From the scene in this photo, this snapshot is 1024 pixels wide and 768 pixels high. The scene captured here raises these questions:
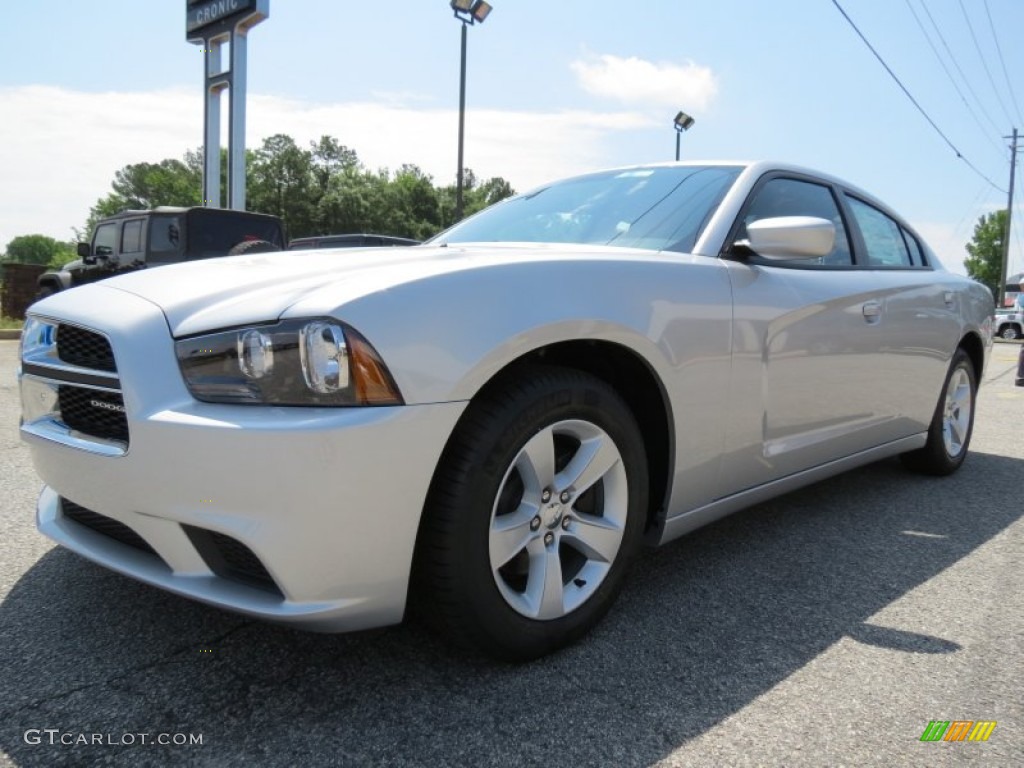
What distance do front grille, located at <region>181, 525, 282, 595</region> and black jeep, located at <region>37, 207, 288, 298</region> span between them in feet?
24.2

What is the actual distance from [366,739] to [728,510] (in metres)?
1.42

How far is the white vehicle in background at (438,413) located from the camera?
1573mm

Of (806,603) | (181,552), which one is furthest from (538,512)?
(806,603)

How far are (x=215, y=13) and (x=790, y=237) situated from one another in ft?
58.3

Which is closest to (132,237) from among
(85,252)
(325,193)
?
(85,252)

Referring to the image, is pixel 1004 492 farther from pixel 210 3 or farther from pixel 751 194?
pixel 210 3

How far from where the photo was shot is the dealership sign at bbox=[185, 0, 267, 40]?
1612 cm

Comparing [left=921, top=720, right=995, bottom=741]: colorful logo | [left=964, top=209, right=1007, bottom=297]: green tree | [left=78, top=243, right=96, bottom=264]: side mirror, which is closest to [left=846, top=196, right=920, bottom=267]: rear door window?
[left=921, top=720, right=995, bottom=741]: colorful logo

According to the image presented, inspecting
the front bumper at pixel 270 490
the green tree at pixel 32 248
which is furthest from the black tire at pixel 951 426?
the green tree at pixel 32 248

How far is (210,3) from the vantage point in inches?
663

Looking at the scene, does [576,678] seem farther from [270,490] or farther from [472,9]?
[472,9]

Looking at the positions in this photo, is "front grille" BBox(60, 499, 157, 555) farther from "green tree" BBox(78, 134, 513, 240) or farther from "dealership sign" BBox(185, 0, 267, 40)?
"green tree" BBox(78, 134, 513, 240)

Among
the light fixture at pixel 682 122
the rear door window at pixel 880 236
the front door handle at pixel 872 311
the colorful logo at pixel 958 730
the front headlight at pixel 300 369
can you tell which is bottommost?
the colorful logo at pixel 958 730

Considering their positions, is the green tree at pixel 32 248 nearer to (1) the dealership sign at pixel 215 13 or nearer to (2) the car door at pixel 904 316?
(1) the dealership sign at pixel 215 13
